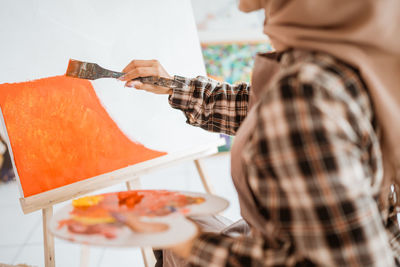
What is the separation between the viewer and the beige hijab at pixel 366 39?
487mm

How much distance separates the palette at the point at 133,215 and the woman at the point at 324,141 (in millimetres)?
53

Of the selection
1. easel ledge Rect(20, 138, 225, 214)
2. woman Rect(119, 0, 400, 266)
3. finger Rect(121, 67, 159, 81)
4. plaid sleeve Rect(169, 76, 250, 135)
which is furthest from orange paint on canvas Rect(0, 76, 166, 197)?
woman Rect(119, 0, 400, 266)

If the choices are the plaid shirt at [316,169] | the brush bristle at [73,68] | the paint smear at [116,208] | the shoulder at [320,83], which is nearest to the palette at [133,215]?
the paint smear at [116,208]

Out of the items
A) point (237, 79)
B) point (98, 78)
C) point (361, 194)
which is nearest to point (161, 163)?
point (98, 78)

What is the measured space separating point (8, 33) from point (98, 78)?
299mm

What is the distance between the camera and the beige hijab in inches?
19.2

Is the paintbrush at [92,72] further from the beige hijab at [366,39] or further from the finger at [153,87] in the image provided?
the beige hijab at [366,39]

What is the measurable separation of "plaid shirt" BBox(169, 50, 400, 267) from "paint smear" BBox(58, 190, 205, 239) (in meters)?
0.17

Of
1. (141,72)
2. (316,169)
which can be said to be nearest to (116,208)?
(316,169)

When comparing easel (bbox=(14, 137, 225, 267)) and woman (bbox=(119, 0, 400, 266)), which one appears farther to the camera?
easel (bbox=(14, 137, 225, 267))

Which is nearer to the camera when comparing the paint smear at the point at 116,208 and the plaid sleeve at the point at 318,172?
the plaid sleeve at the point at 318,172

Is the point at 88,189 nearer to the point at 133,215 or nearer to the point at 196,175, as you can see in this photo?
the point at 133,215

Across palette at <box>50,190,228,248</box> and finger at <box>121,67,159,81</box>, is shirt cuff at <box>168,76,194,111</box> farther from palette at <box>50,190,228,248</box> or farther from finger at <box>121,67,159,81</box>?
palette at <box>50,190,228,248</box>

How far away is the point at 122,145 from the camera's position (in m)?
1.17
